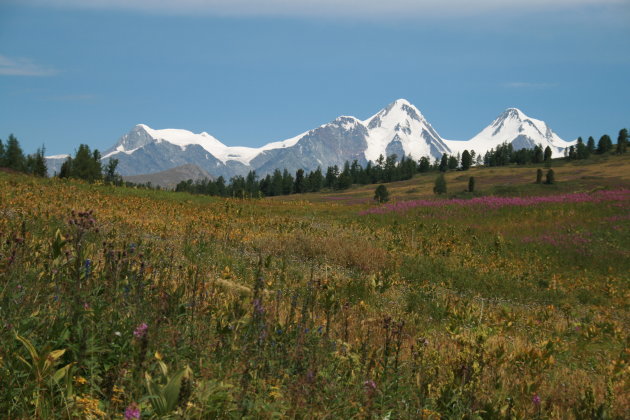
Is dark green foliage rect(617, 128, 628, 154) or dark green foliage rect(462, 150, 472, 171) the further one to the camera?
dark green foliage rect(462, 150, 472, 171)

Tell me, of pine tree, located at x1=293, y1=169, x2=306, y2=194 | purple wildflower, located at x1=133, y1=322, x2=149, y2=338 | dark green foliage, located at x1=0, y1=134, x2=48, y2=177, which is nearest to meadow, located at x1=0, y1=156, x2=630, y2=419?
purple wildflower, located at x1=133, y1=322, x2=149, y2=338

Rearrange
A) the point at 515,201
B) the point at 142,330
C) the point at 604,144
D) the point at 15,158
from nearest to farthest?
1. the point at 142,330
2. the point at 515,201
3. the point at 15,158
4. the point at 604,144

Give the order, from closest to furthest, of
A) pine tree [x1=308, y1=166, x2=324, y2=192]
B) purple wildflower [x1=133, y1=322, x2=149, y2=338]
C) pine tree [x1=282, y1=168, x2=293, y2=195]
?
1. purple wildflower [x1=133, y1=322, x2=149, y2=338]
2. pine tree [x1=308, y1=166, x2=324, y2=192]
3. pine tree [x1=282, y1=168, x2=293, y2=195]

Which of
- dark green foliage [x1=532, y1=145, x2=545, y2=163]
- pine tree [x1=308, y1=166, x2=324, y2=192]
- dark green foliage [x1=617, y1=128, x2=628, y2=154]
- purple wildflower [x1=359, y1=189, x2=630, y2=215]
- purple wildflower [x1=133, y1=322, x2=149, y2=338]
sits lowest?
purple wildflower [x1=359, y1=189, x2=630, y2=215]

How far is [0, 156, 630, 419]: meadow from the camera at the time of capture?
2.88 meters

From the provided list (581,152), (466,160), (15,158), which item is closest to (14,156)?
(15,158)

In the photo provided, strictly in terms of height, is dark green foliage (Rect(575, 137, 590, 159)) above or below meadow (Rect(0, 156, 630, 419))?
above

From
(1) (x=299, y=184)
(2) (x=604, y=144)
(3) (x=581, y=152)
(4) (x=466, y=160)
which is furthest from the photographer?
(1) (x=299, y=184)

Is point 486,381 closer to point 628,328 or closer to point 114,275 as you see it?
point 114,275

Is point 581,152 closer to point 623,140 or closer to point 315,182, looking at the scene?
point 623,140

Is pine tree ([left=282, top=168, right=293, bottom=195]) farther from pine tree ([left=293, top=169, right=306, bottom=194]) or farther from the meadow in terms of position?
the meadow

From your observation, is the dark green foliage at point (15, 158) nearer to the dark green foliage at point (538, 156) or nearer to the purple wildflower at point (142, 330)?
the purple wildflower at point (142, 330)

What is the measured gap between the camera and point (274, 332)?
423cm

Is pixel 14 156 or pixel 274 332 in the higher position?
pixel 14 156
